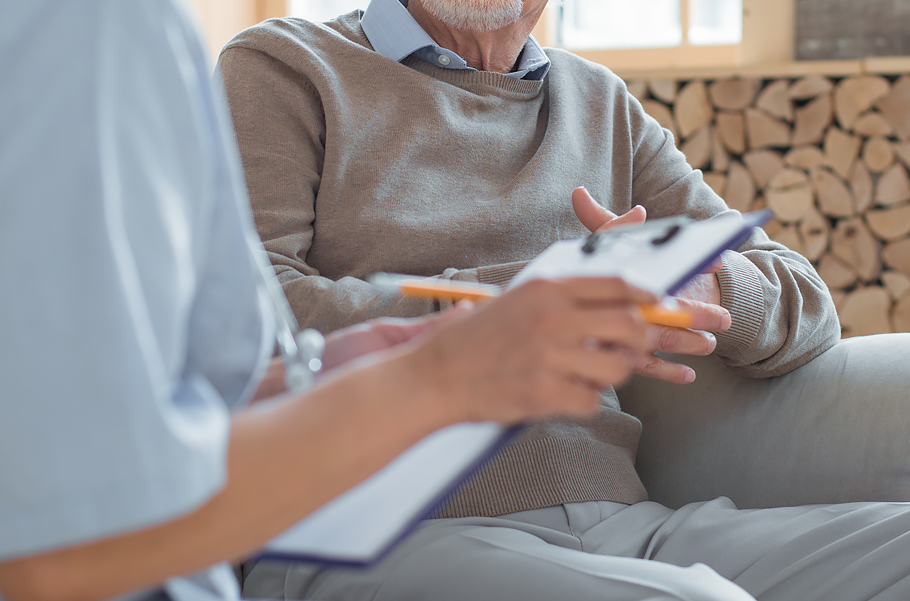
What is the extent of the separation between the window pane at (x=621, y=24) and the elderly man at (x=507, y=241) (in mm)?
1322

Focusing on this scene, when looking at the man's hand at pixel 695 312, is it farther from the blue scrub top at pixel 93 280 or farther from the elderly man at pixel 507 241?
the blue scrub top at pixel 93 280

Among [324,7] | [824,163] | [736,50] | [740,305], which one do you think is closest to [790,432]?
[740,305]

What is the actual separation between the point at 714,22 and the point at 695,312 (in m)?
1.93

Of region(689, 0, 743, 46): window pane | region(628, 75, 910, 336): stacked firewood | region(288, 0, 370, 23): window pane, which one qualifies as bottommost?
region(628, 75, 910, 336): stacked firewood

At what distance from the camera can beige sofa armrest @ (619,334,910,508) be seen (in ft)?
3.16

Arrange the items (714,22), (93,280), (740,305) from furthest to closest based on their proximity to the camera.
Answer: (714,22) → (740,305) → (93,280)

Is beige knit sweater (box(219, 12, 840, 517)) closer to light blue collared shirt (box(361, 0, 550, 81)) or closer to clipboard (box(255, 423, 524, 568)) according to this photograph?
light blue collared shirt (box(361, 0, 550, 81))

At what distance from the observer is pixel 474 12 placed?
118 centimetres

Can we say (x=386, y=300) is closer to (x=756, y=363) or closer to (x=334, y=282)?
(x=334, y=282)

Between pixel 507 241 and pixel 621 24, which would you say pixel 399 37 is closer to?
pixel 507 241

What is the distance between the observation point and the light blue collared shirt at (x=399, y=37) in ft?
3.87

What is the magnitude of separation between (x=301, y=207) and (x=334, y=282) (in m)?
0.14

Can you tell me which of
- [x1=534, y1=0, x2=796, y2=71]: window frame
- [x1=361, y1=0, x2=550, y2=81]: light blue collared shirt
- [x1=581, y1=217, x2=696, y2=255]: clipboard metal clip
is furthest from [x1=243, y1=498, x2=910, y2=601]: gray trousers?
[x1=534, y1=0, x2=796, y2=71]: window frame

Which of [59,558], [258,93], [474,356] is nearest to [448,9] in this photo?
[258,93]
